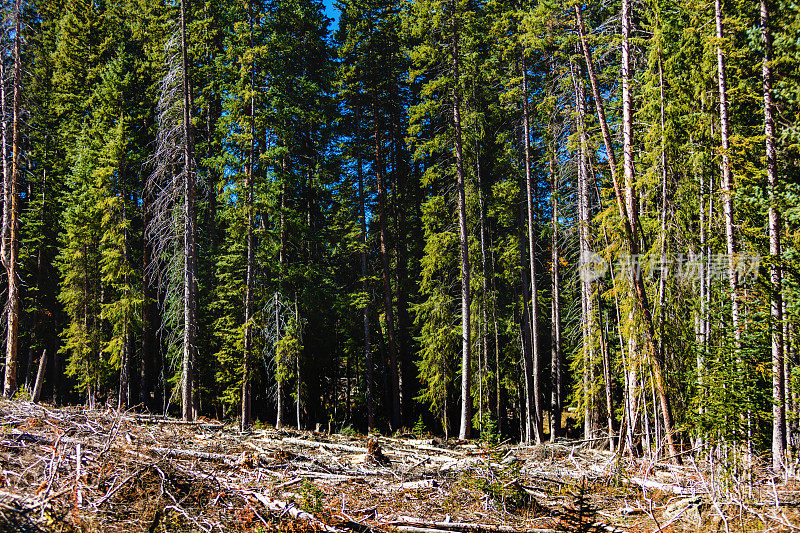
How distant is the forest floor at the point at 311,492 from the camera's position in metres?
6.54

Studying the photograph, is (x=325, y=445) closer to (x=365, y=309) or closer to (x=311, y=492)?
(x=311, y=492)

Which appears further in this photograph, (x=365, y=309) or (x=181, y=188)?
(x=365, y=309)

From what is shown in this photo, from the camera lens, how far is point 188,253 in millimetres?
15453

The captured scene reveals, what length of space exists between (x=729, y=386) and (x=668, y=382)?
1.11 meters

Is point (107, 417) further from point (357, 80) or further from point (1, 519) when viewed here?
point (357, 80)

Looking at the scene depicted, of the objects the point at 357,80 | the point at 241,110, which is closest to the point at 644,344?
the point at 241,110

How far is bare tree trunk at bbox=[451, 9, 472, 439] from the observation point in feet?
58.2

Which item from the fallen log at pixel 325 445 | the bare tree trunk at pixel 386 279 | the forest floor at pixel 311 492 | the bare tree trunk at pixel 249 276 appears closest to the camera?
the forest floor at pixel 311 492

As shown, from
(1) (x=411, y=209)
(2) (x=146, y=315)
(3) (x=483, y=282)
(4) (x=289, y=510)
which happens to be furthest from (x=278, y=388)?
(1) (x=411, y=209)

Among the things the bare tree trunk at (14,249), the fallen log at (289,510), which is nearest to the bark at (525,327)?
the fallen log at (289,510)

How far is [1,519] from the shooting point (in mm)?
5270

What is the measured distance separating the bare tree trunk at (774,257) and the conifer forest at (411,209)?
0.21 ft

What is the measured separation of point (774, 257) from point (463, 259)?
10.0 m

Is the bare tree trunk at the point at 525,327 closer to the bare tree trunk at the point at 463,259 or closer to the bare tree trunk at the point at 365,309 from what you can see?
the bare tree trunk at the point at 463,259
